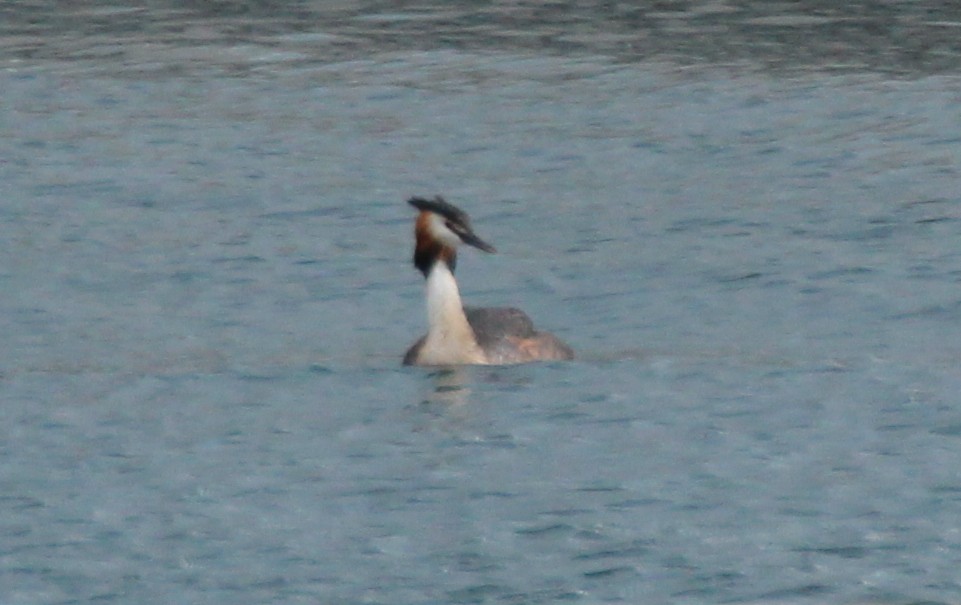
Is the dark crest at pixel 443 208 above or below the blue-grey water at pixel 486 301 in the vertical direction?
above

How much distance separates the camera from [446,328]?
55.0 ft

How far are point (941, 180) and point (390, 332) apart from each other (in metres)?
6.65

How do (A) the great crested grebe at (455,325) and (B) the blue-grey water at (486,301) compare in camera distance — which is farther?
(A) the great crested grebe at (455,325)

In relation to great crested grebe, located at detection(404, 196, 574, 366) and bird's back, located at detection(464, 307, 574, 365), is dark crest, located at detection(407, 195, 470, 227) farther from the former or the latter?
bird's back, located at detection(464, 307, 574, 365)

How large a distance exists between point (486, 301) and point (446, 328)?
8.90 feet

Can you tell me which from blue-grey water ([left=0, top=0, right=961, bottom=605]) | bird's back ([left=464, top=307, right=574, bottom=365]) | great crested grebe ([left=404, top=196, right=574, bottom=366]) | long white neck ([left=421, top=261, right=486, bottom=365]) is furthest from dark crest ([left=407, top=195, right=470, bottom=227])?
blue-grey water ([left=0, top=0, right=961, bottom=605])

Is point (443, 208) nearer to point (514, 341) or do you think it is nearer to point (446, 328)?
point (446, 328)

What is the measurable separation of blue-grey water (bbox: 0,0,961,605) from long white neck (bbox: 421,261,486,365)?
186 mm

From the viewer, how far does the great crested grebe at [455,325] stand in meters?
16.8

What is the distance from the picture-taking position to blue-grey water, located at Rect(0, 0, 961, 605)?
1235 centimetres

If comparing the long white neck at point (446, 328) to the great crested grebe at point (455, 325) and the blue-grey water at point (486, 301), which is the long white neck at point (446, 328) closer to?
the great crested grebe at point (455, 325)

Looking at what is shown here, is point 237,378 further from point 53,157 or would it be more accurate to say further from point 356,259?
point 53,157

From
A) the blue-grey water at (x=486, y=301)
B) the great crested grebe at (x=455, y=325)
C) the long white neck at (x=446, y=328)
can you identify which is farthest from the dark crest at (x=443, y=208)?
the blue-grey water at (x=486, y=301)

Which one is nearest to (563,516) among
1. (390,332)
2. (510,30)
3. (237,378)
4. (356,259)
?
(237,378)
